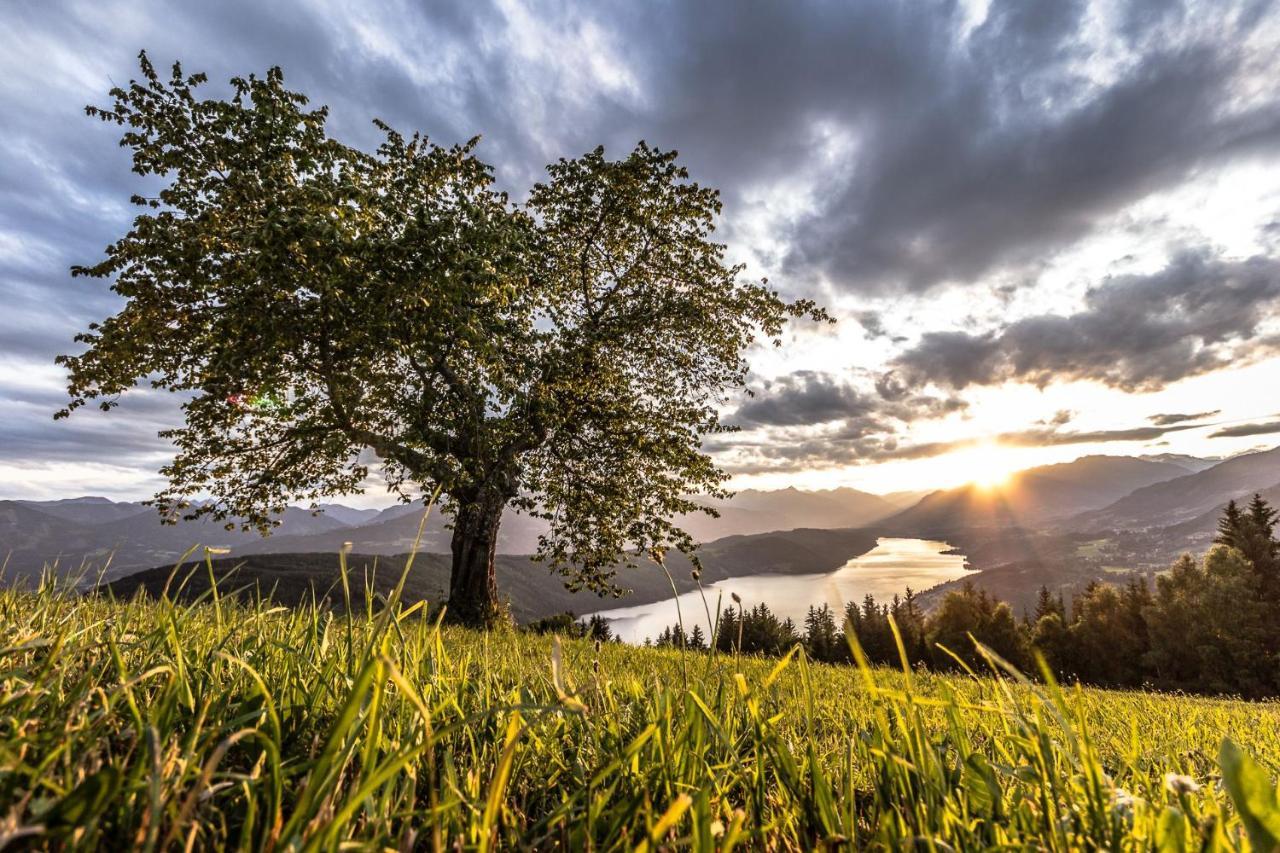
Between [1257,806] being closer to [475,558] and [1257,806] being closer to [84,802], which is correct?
[84,802]

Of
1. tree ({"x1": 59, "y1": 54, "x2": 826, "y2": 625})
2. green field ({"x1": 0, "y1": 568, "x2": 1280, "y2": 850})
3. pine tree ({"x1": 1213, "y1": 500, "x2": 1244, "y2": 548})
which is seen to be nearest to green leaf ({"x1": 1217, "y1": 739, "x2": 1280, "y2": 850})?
green field ({"x1": 0, "y1": 568, "x2": 1280, "y2": 850})

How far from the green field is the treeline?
4461 centimetres

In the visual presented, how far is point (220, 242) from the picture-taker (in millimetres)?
11102

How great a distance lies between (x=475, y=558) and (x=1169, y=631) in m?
66.4

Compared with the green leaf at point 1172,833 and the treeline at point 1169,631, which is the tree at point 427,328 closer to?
the green leaf at point 1172,833

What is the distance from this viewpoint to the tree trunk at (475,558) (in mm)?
16719

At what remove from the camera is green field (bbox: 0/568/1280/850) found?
36.4 inches

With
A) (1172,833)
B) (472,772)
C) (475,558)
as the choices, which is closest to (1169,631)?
(475,558)

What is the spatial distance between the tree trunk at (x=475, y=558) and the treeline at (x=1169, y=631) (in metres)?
30.9

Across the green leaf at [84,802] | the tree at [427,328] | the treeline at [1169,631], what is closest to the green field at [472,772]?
the green leaf at [84,802]

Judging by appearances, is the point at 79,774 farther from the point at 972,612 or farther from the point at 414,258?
the point at 972,612

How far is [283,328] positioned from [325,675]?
12359 mm

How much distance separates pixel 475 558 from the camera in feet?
56.3

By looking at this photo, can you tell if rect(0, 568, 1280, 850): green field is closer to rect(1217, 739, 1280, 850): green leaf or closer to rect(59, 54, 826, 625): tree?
rect(1217, 739, 1280, 850): green leaf
